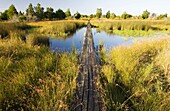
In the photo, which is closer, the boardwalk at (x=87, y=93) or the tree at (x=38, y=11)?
the boardwalk at (x=87, y=93)

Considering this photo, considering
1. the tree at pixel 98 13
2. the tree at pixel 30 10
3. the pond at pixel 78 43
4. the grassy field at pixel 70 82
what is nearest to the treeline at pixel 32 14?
the tree at pixel 30 10

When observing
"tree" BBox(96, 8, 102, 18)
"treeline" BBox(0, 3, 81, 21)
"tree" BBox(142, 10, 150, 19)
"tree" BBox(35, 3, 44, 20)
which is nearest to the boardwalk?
"treeline" BBox(0, 3, 81, 21)

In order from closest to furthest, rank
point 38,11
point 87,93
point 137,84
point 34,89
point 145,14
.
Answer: point 34,89 → point 137,84 → point 87,93 → point 38,11 → point 145,14

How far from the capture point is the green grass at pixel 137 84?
9.97ft

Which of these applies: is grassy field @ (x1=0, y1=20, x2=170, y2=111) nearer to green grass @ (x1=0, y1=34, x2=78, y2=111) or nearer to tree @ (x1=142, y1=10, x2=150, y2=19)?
green grass @ (x1=0, y1=34, x2=78, y2=111)

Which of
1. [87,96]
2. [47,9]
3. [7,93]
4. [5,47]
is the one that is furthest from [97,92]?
[47,9]

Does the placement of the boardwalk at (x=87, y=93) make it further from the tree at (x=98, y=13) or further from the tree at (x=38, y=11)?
the tree at (x=98, y=13)

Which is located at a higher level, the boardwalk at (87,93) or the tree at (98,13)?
the tree at (98,13)

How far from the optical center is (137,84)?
3.85m

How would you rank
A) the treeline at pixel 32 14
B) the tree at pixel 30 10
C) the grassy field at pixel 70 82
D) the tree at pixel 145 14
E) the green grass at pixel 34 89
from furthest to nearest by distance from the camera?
1. the tree at pixel 145 14
2. the tree at pixel 30 10
3. the treeline at pixel 32 14
4. the grassy field at pixel 70 82
5. the green grass at pixel 34 89

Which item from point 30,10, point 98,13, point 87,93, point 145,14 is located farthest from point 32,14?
point 87,93

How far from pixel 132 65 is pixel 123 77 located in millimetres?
601

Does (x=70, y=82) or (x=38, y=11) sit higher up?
(x=38, y=11)

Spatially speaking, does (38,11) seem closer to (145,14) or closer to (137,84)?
(145,14)
